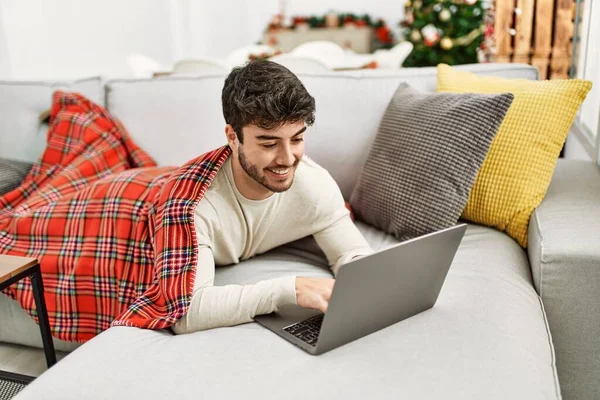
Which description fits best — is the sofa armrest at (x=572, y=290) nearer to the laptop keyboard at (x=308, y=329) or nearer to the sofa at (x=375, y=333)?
the sofa at (x=375, y=333)

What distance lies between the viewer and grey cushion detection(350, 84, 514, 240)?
1580 millimetres

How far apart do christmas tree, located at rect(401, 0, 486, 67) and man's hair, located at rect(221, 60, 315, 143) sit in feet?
12.1

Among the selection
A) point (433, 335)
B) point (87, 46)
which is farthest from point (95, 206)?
point (87, 46)

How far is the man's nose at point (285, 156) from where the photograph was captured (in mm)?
1225

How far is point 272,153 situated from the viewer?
123 cm

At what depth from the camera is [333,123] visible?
1.96 metres

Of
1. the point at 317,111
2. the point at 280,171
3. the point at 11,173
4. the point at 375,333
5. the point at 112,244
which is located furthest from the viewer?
the point at 11,173

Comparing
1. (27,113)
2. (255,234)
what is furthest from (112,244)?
(27,113)

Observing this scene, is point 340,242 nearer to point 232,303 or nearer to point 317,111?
point 232,303

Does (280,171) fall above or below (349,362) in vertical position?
above

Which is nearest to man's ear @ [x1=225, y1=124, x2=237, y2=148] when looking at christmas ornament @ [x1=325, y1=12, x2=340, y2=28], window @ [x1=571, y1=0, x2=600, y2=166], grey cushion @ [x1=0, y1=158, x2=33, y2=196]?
grey cushion @ [x1=0, y1=158, x2=33, y2=196]

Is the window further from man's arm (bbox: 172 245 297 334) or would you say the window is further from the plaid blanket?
the plaid blanket

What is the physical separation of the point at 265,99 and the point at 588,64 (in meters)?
1.76

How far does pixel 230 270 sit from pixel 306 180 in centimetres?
31
